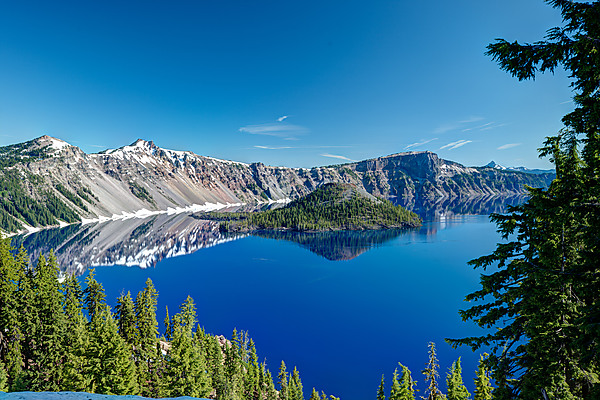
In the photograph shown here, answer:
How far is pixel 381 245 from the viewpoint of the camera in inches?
4958

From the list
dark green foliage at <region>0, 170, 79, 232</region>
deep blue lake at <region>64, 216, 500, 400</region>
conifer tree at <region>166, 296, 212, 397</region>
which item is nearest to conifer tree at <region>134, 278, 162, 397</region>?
conifer tree at <region>166, 296, 212, 397</region>

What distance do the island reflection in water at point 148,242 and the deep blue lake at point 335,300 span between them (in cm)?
518

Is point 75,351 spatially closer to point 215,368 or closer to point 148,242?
point 215,368

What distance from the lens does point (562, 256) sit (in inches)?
345

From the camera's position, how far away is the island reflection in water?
105 meters

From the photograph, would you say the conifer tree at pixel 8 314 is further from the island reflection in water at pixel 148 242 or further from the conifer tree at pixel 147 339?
the island reflection in water at pixel 148 242

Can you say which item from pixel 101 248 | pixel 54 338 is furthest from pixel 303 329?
pixel 101 248

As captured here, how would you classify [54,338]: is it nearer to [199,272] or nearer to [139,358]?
[139,358]

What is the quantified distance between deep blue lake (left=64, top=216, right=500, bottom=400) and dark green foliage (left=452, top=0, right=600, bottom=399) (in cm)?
3383

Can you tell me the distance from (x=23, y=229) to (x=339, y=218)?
19087 cm

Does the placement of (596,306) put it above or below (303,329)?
above

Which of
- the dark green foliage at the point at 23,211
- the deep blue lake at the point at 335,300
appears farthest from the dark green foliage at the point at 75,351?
the dark green foliage at the point at 23,211

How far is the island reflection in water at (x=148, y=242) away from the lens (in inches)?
4126

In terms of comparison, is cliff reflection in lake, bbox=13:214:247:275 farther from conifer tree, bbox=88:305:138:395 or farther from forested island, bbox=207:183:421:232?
conifer tree, bbox=88:305:138:395
